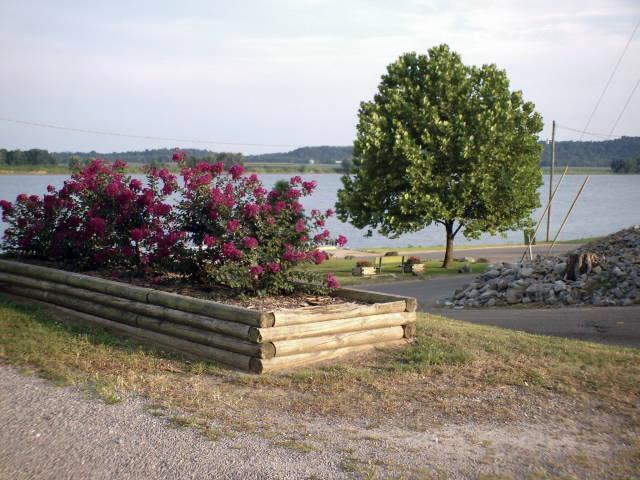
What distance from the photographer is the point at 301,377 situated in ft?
23.7

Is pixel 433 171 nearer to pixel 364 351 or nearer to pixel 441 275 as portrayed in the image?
pixel 441 275

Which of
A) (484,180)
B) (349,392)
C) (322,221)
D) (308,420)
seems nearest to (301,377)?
(349,392)

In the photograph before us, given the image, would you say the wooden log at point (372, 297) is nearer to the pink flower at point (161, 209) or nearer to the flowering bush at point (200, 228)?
the flowering bush at point (200, 228)

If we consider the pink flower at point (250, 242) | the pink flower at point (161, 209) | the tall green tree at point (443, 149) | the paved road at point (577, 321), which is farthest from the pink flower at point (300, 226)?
the tall green tree at point (443, 149)

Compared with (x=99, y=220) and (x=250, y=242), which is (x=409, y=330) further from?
(x=99, y=220)

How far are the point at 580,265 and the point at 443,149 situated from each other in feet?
36.5

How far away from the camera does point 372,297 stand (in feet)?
30.6

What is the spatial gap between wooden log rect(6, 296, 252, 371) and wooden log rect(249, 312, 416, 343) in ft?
1.16

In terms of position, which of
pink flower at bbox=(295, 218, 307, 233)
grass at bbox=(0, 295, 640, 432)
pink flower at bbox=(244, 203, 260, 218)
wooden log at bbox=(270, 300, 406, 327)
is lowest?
grass at bbox=(0, 295, 640, 432)

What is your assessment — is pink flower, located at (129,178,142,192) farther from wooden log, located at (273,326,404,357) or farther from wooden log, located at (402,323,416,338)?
wooden log, located at (402,323,416,338)

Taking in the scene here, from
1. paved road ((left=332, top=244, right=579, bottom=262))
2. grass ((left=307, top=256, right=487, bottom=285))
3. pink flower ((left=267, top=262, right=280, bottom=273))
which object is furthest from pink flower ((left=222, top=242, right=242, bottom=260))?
paved road ((left=332, top=244, right=579, bottom=262))

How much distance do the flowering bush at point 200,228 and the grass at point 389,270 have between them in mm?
12787

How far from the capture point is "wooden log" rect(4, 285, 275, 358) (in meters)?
7.36

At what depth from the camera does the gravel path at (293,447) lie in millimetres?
4879
